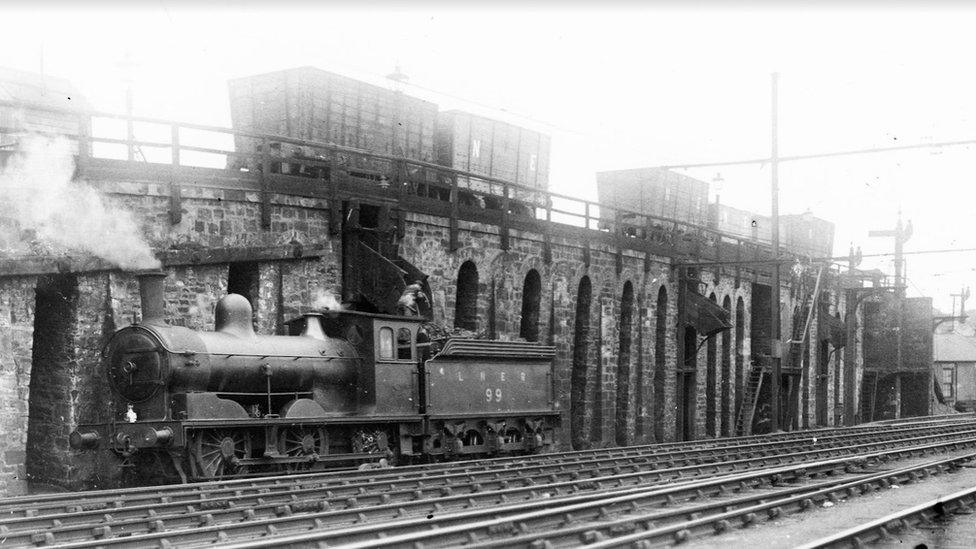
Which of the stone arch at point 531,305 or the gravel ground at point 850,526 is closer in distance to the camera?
the gravel ground at point 850,526

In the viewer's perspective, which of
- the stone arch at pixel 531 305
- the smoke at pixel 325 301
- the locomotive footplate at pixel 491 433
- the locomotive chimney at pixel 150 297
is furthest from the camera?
the stone arch at pixel 531 305

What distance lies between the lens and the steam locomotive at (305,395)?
1391 centimetres

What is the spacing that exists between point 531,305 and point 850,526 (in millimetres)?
14017

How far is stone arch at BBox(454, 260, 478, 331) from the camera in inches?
882

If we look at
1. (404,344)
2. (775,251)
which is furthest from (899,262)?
(404,344)

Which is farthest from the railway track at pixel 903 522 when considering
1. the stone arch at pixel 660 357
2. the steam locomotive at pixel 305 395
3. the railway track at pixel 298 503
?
the stone arch at pixel 660 357

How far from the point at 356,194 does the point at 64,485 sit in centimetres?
710

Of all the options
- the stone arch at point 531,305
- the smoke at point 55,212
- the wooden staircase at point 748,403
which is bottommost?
the wooden staircase at point 748,403

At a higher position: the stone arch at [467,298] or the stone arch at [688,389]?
the stone arch at [467,298]

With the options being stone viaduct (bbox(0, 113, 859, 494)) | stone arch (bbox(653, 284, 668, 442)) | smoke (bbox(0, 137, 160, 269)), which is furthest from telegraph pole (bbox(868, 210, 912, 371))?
smoke (bbox(0, 137, 160, 269))

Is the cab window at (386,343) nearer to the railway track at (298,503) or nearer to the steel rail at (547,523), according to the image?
the railway track at (298,503)

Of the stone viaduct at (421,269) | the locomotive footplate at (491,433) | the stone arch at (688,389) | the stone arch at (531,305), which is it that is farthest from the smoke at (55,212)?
the stone arch at (688,389)

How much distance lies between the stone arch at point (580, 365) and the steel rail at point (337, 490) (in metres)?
7.38

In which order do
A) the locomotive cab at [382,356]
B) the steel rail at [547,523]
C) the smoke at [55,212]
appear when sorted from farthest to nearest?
the locomotive cab at [382,356]
the smoke at [55,212]
the steel rail at [547,523]
